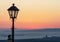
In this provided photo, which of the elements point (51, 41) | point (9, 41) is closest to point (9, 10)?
point (9, 41)

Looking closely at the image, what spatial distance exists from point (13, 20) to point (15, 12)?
1.51 ft

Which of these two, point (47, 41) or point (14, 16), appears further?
point (47, 41)

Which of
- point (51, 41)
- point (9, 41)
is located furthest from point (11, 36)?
point (51, 41)

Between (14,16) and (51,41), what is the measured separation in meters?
142

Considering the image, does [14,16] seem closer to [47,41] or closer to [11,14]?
[11,14]

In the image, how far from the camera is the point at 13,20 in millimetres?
22266

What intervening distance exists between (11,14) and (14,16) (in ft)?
0.65

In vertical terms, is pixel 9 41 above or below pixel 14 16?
below

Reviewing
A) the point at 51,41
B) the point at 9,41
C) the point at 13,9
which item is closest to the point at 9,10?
the point at 13,9

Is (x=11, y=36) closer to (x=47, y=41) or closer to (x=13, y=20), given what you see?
(x=13, y=20)

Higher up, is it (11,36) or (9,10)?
(9,10)

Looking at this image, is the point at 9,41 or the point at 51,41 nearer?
the point at 9,41

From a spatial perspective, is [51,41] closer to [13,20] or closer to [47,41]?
[47,41]

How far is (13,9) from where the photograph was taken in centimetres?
2238
